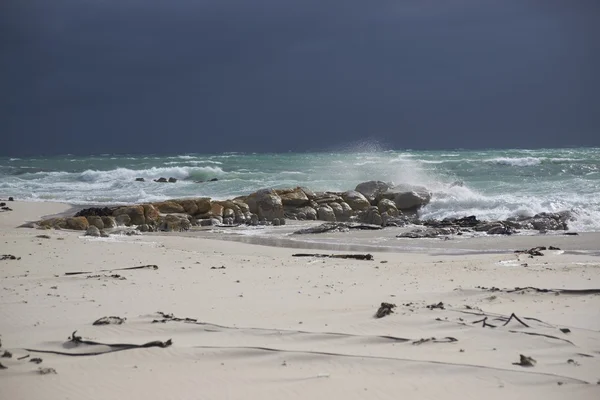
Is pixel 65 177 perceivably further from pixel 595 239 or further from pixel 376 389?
pixel 376 389

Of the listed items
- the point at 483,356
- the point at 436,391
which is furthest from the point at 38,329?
the point at 483,356

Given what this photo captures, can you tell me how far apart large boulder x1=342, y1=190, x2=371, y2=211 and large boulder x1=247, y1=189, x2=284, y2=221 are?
2.37m

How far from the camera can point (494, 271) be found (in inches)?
310

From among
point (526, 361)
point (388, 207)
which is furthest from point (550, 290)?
point (388, 207)

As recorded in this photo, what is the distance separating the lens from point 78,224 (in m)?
14.4

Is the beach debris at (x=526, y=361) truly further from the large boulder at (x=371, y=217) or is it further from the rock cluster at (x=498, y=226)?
the large boulder at (x=371, y=217)

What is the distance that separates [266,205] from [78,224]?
5.20 metres

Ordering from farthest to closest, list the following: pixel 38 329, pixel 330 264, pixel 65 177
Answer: pixel 65 177 < pixel 330 264 < pixel 38 329

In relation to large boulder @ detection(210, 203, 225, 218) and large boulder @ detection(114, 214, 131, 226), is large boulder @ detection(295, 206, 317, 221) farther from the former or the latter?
large boulder @ detection(114, 214, 131, 226)

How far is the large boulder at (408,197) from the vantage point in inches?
702

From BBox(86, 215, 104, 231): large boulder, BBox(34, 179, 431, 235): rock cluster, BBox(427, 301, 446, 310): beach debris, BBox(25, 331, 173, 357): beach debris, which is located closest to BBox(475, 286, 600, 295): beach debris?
BBox(427, 301, 446, 310): beach debris

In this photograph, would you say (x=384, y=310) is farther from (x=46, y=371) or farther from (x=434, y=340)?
(x=46, y=371)

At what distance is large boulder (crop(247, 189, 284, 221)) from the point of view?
17.0 meters

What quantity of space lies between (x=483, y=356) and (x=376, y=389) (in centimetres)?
102
